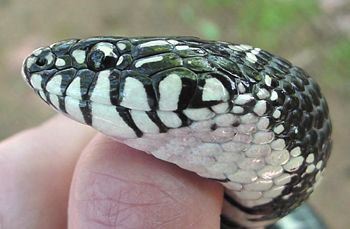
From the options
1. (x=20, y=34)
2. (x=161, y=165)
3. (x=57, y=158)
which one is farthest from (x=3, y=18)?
(x=161, y=165)

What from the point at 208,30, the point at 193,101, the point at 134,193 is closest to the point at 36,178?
the point at 134,193

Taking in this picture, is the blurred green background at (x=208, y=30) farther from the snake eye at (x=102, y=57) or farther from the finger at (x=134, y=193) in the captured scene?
the snake eye at (x=102, y=57)

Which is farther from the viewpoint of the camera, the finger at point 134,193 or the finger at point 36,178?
the finger at point 36,178

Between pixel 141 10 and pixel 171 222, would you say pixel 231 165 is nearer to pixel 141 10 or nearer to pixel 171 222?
pixel 171 222

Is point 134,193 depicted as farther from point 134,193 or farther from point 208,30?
point 208,30

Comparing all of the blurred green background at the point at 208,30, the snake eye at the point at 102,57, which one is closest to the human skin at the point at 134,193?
the snake eye at the point at 102,57
